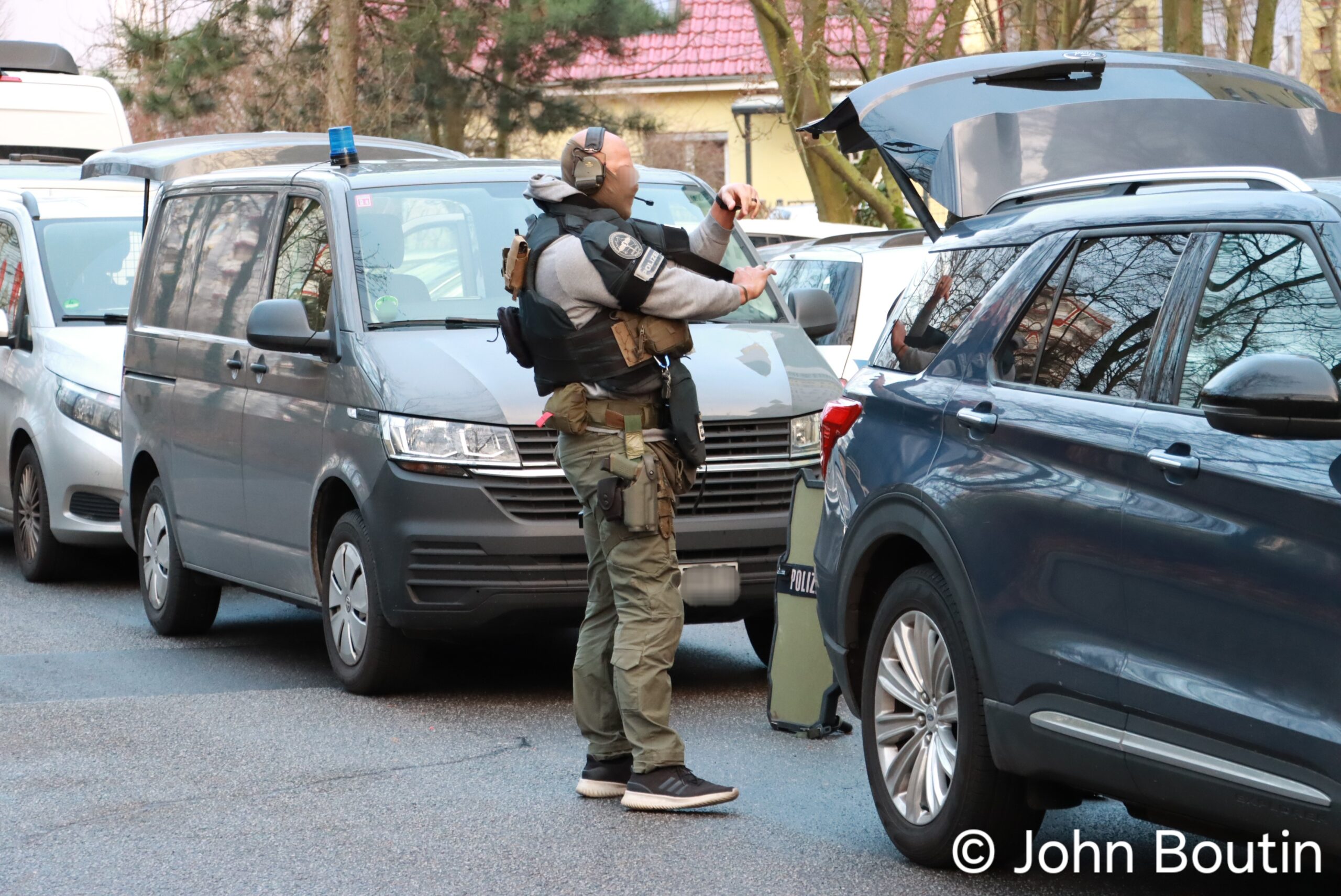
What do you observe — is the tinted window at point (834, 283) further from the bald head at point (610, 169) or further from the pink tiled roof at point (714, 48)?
the pink tiled roof at point (714, 48)

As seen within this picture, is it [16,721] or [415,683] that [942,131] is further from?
[16,721]

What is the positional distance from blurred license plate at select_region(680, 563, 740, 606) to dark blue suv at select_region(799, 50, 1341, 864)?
1.73 metres

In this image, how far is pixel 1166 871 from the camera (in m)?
5.26

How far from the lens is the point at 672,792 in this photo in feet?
19.7

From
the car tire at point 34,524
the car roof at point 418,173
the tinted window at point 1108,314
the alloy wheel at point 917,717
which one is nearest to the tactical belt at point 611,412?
the alloy wheel at point 917,717

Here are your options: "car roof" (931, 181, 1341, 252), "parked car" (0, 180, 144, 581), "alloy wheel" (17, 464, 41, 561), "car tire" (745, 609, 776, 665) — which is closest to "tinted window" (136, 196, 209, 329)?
"parked car" (0, 180, 144, 581)

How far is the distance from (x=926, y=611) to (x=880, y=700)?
360 millimetres

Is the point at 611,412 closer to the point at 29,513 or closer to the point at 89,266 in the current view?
the point at 29,513

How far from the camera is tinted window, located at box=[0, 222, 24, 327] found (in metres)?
12.2

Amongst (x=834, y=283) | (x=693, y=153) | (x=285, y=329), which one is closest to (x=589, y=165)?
(x=285, y=329)

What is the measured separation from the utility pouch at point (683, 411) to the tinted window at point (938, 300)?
55 centimetres

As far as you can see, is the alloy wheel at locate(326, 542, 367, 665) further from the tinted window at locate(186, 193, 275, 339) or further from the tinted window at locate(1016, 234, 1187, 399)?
the tinted window at locate(1016, 234, 1187, 399)

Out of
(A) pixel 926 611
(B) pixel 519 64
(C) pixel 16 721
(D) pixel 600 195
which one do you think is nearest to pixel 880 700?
(A) pixel 926 611

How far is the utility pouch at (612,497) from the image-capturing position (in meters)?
5.91
